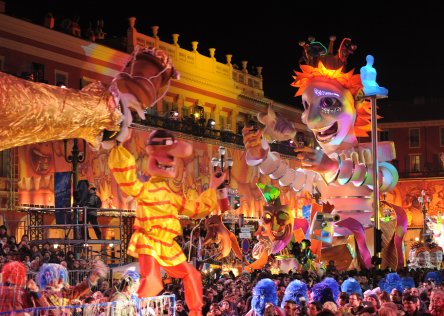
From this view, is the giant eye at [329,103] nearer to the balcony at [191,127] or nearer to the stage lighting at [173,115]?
the balcony at [191,127]

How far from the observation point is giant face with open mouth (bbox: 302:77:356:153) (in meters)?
21.3

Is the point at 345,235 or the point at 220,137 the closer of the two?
the point at 345,235

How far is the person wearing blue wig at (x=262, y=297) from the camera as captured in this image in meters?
12.1

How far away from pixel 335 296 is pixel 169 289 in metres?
3.07

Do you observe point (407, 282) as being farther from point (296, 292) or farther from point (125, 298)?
point (125, 298)

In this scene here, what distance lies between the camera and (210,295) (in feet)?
46.2

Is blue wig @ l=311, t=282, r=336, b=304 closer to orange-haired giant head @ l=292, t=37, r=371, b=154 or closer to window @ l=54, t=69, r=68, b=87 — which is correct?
orange-haired giant head @ l=292, t=37, r=371, b=154

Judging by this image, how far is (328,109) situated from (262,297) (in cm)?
962

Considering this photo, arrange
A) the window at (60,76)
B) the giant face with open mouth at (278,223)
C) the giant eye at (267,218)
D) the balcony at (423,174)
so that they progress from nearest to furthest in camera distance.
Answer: the giant face with open mouth at (278,223)
the giant eye at (267,218)
the window at (60,76)
the balcony at (423,174)

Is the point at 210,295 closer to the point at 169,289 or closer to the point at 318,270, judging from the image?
the point at 169,289

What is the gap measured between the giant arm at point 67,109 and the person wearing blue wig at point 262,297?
5.79 metres

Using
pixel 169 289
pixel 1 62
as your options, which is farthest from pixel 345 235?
pixel 1 62

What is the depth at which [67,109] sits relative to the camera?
5.90 metres

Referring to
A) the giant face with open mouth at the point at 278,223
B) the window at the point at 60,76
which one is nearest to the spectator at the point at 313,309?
the giant face with open mouth at the point at 278,223
